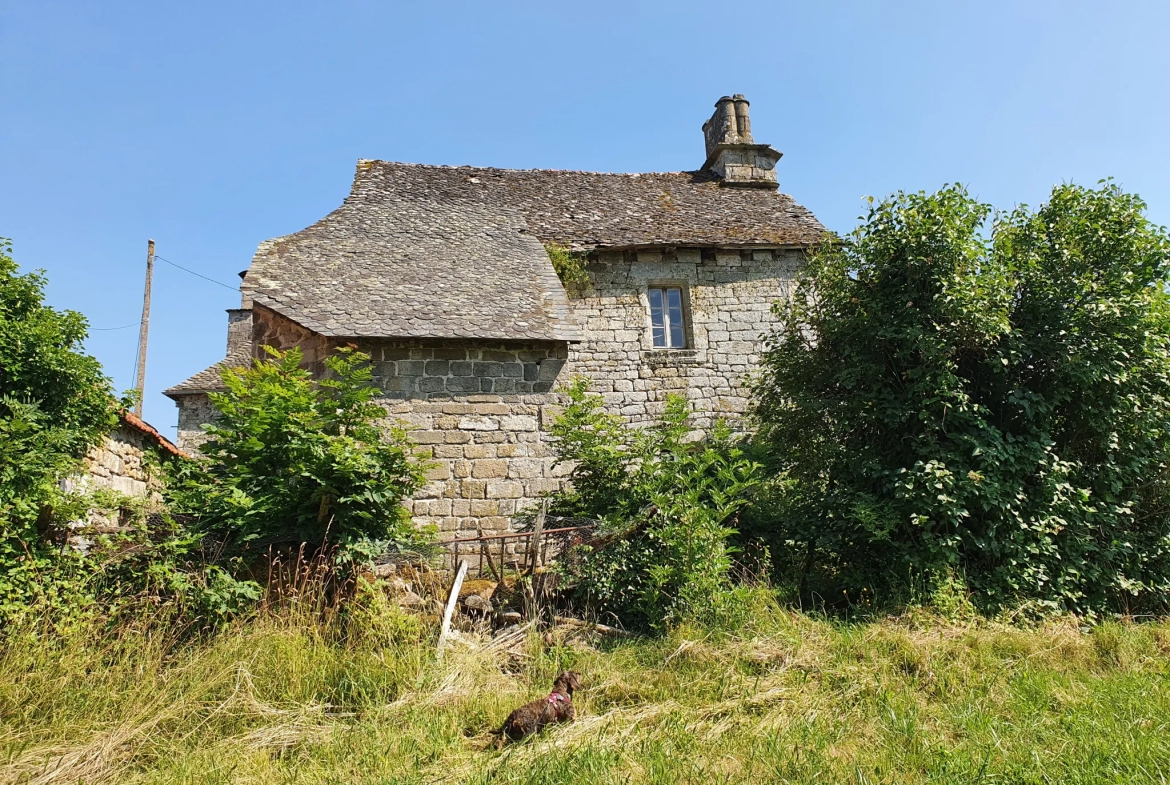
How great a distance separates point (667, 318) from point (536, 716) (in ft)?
27.2

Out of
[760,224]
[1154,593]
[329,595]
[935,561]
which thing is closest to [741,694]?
[935,561]

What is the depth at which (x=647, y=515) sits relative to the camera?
22.6 ft

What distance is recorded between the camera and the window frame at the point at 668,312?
11727 mm

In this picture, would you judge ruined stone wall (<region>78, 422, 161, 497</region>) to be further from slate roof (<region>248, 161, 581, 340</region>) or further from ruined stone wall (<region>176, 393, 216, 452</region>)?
ruined stone wall (<region>176, 393, 216, 452</region>)

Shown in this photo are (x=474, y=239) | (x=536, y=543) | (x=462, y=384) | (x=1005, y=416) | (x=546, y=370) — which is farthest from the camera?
(x=474, y=239)

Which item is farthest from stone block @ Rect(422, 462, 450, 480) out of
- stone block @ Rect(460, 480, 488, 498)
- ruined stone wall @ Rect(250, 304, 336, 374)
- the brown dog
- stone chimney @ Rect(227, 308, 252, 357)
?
stone chimney @ Rect(227, 308, 252, 357)

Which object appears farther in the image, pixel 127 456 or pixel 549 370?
pixel 127 456

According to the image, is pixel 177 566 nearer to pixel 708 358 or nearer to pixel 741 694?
pixel 741 694

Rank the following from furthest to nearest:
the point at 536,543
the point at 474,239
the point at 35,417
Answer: the point at 474,239 → the point at 536,543 → the point at 35,417

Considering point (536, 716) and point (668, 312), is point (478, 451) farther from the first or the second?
point (536, 716)

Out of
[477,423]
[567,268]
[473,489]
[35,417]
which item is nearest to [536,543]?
[473,489]

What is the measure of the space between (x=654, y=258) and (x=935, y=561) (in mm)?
6779

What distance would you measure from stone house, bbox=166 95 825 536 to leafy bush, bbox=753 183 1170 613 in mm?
3447

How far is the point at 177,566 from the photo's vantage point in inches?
221
